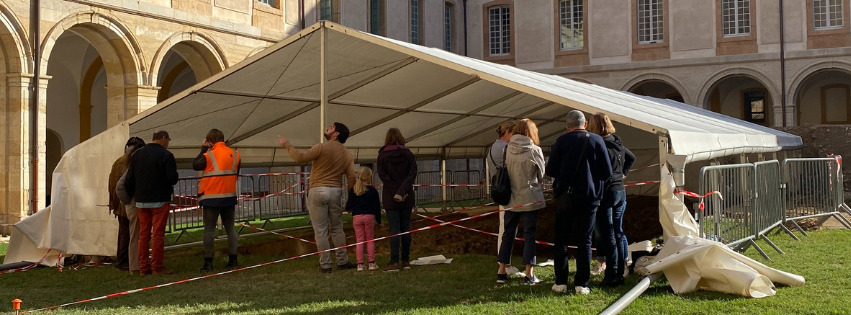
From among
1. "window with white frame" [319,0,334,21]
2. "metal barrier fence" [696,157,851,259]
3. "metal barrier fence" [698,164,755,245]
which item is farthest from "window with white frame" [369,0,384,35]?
"metal barrier fence" [698,164,755,245]

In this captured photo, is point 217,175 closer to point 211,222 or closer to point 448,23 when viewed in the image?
point 211,222

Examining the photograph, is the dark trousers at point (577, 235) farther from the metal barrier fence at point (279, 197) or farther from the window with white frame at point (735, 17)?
the window with white frame at point (735, 17)

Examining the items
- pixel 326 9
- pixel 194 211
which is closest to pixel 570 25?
pixel 326 9

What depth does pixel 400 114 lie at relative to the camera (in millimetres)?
12703

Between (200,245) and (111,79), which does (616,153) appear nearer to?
(200,245)

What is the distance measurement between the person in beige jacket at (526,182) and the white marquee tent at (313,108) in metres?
0.84

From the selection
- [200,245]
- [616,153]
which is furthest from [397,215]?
[200,245]

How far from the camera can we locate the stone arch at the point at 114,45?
1609 cm

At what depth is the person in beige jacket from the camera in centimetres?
Result: 740

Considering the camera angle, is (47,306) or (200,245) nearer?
(47,306)

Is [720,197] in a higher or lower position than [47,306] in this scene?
higher

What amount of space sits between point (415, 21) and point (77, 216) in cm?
1900

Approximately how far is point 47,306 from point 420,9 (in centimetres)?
2214

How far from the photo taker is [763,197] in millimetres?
10078
